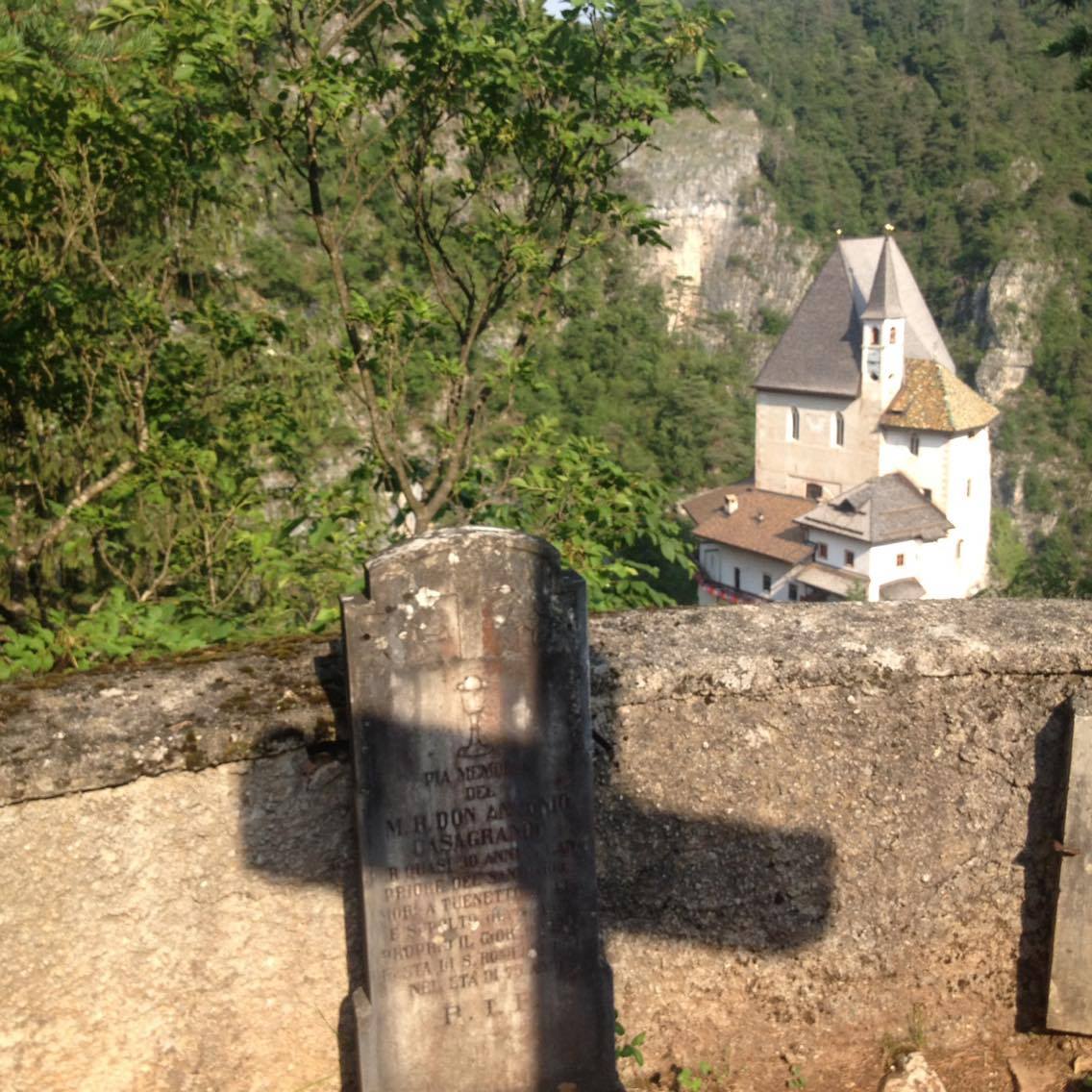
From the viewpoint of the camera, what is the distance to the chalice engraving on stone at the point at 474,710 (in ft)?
9.27

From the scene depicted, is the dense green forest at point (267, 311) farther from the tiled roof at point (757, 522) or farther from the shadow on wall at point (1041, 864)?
the tiled roof at point (757, 522)

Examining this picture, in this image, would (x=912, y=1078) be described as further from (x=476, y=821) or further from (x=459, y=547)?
(x=459, y=547)

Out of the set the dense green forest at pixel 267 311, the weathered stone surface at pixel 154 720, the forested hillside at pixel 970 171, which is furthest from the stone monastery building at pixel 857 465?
the weathered stone surface at pixel 154 720

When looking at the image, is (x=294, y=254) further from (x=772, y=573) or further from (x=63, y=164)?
(x=63, y=164)

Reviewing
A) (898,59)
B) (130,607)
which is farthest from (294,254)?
(898,59)

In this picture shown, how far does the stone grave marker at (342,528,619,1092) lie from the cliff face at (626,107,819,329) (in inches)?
2914

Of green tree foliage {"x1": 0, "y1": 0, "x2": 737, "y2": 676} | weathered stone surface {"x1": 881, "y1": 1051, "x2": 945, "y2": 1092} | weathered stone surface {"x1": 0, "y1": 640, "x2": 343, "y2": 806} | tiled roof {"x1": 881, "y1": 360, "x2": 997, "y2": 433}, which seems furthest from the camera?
tiled roof {"x1": 881, "y1": 360, "x2": 997, "y2": 433}

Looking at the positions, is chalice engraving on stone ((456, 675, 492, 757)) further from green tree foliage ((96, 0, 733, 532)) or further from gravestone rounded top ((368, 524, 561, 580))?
green tree foliage ((96, 0, 733, 532))

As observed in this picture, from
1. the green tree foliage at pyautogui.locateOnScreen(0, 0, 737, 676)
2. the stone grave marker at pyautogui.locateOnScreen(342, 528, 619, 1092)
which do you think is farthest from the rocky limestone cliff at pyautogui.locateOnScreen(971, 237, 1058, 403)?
the stone grave marker at pyautogui.locateOnScreen(342, 528, 619, 1092)

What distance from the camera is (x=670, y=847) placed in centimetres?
320

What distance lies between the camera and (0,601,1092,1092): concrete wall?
9.14 ft

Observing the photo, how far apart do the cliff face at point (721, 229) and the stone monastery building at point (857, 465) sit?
30.2 m

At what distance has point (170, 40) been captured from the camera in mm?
4602

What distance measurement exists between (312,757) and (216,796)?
24 cm
